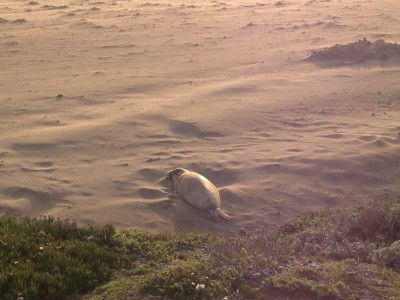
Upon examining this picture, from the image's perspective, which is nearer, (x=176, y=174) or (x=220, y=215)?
(x=220, y=215)

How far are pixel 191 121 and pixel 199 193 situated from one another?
102 inches

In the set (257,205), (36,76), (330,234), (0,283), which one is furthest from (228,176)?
(36,76)

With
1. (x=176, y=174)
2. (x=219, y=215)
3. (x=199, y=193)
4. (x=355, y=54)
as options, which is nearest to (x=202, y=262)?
(x=219, y=215)

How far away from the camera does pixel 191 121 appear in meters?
9.73

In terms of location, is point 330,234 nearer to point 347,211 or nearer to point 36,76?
point 347,211

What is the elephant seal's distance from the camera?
726cm

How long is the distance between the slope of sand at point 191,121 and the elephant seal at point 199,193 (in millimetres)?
118

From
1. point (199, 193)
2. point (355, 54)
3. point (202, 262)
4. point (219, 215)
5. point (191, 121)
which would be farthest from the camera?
point (355, 54)

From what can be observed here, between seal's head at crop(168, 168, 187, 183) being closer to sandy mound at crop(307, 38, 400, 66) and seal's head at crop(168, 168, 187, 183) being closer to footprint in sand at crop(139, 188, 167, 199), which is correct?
footprint in sand at crop(139, 188, 167, 199)

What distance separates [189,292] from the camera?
465 centimetres

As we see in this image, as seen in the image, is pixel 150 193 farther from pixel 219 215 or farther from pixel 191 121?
pixel 191 121

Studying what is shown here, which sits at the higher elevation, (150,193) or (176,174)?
(176,174)

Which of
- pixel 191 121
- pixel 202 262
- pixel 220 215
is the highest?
pixel 191 121

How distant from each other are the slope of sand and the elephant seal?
12cm
